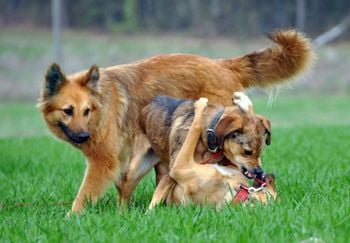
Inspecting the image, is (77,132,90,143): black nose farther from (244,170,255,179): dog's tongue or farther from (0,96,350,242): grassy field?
(244,170,255,179): dog's tongue

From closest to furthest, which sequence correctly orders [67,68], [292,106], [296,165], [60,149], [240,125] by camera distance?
[240,125] → [296,165] → [60,149] → [292,106] → [67,68]

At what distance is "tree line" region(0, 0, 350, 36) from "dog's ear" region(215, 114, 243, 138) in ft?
81.0

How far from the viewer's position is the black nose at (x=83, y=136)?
8.16 meters

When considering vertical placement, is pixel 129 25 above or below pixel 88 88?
below

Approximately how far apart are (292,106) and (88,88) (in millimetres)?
18759

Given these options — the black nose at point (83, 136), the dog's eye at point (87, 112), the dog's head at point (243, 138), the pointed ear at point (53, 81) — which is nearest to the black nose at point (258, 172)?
the dog's head at point (243, 138)

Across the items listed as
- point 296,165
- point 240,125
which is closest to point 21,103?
point 296,165

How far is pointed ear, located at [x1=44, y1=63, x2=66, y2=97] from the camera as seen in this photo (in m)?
8.30

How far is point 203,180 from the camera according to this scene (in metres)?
7.14

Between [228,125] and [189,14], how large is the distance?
25.8 m

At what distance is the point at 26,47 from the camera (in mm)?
30500

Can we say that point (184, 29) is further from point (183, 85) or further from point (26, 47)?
point (183, 85)

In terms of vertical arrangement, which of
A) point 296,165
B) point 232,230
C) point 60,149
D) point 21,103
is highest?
point 232,230

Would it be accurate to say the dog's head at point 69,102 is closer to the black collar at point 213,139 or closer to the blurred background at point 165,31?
the black collar at point 213,139
